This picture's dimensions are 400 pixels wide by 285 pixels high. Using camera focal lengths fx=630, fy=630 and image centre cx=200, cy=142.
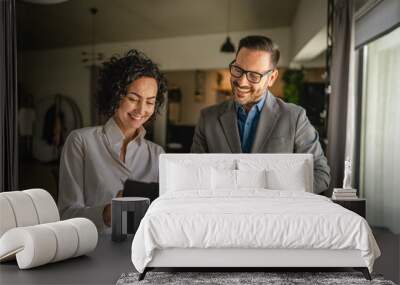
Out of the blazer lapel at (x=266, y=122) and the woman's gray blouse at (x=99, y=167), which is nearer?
the blazer lapel at (x=266, y=122)

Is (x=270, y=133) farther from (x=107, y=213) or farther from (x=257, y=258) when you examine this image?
(x=257, y=258)

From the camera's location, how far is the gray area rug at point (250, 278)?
4.35m

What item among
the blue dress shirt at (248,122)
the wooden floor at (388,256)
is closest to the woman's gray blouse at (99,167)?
the blue dress shirt at (248,122)

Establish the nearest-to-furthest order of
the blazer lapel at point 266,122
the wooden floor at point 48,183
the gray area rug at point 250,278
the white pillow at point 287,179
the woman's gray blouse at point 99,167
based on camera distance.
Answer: the gray area rug at point 250,278
the wooden floor at point 48,183
the white pillow at point 287,179
the blazer lapel at point 266,122
the woman's gray blouse at point 99,167

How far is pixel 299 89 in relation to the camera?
6.52m

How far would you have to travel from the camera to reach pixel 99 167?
6590mm

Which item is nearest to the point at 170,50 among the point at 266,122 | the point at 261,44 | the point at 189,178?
the point at 261,44

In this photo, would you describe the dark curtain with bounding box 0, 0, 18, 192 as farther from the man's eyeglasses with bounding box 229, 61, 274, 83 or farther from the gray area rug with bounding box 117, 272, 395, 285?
the gray area rug with bounding box 117, 272, 395, 285

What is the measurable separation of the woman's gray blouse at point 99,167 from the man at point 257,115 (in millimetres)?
584

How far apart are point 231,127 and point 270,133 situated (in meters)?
0.41

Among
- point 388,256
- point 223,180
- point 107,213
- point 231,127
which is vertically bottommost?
point 388,256

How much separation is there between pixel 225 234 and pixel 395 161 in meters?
2.76

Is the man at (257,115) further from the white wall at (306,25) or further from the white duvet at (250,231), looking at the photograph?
the white duvet at (250,231)

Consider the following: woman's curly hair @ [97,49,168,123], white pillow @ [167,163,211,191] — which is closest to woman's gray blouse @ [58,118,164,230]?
woman's curly hair @ [97,49,168,123]
